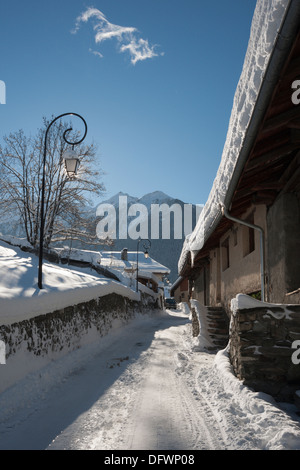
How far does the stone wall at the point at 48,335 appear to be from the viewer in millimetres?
5102

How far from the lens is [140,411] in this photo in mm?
4324

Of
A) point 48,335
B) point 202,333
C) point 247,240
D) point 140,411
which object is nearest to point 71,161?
point 48,335

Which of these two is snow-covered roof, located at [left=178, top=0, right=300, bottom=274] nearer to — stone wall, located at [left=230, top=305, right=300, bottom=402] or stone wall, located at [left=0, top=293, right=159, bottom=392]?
stone wall, located at [left=230, top=305, right=300, bottom=402]

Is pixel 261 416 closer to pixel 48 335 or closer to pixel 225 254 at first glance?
pixel 48 335

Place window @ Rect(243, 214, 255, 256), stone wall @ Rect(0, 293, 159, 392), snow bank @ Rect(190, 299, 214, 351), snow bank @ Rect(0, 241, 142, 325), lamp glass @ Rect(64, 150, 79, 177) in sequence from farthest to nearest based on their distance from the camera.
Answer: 1. snow bank @ Rect(190, 299, 214, 351)
2. window @ Rect(243, 214, 255, 256)
3. lamp glass @ Rect(64, 150, 79, 177)
4. snow bank @ Rect(0, 241, 142, 325)
5. stone wall @ Rect(0, 293, 159, 392)

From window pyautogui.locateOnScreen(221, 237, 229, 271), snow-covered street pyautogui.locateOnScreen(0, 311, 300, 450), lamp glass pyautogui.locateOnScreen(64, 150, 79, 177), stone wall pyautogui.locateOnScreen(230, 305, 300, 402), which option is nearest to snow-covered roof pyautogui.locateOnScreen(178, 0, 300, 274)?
stone wall pyautogui.locateOnScreen(230, 305, 300, 402)

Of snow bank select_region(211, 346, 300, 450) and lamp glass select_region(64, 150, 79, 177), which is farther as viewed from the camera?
lamp glass select_region(64, 150, 79, 177)

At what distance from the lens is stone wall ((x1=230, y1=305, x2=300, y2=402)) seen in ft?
15.3

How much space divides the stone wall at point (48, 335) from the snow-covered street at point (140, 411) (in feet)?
0.68

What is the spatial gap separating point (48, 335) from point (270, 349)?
411 centimetres

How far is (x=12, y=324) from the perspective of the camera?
532 cm

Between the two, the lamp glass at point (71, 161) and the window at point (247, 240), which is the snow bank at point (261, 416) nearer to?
the window at point (247, 240)

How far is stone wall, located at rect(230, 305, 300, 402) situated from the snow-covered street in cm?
30
